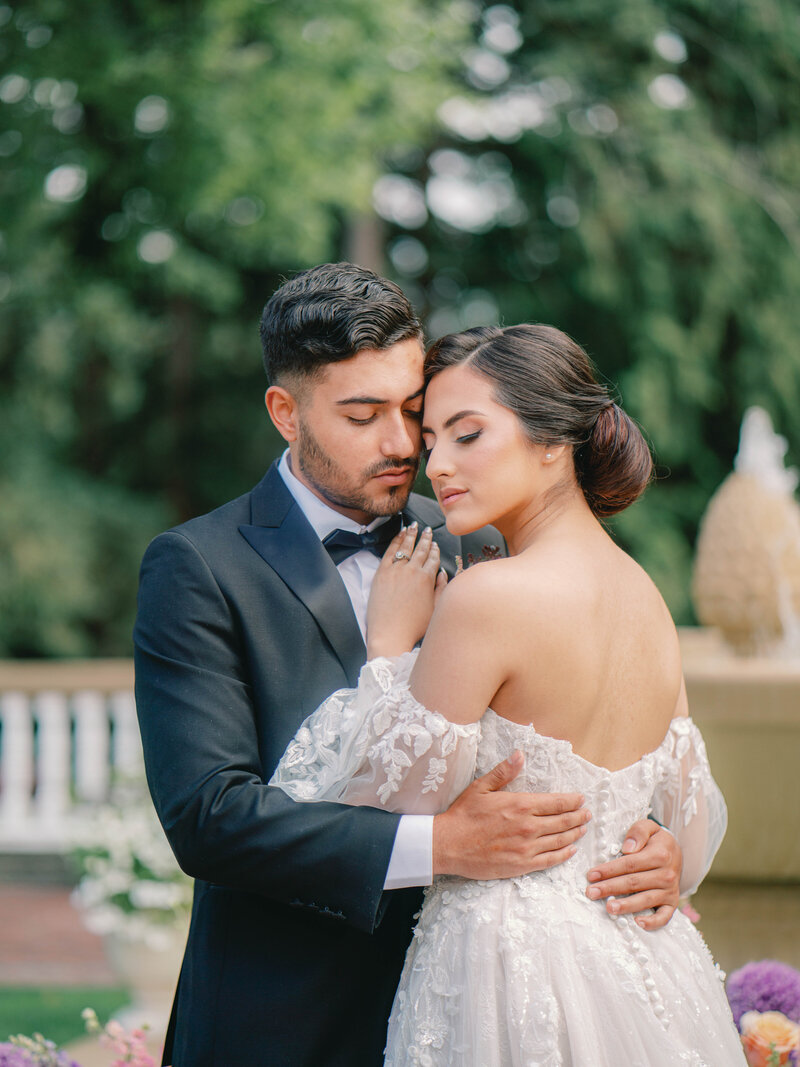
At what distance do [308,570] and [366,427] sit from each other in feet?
1.11

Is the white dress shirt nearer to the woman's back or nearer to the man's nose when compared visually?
the man's nose

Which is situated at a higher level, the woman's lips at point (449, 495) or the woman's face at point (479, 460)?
the woman's face at point (479, 460)

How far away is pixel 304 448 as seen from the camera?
8.18 ft

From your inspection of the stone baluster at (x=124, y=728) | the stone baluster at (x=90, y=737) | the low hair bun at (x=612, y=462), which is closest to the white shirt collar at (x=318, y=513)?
the low hair bun at (x=612, y=462)

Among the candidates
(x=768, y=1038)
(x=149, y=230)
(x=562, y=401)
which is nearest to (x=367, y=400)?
(x=562, y=401)

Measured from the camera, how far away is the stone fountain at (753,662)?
3.63m

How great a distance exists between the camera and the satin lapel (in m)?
2.33

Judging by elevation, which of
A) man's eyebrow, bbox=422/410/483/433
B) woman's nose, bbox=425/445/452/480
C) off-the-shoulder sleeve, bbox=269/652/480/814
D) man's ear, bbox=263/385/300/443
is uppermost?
man's eyebrow, bbox=422/410/483/433

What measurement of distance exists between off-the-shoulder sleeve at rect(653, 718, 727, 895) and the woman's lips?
73cm

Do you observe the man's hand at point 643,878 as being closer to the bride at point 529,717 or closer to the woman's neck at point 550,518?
the bride at point 529,717

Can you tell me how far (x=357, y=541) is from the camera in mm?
2504

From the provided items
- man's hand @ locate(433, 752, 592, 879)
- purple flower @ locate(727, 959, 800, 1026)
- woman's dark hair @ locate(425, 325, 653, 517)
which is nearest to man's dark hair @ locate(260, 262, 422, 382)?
woman's dark hair @ locate(425, 325, 653, 517)

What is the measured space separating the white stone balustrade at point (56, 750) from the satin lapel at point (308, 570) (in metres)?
6.84

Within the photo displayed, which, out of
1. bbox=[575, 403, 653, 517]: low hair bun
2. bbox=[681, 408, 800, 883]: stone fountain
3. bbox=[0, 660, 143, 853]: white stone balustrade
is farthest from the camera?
bbox=[0, 660, 143, 853]: white stone balustrade
